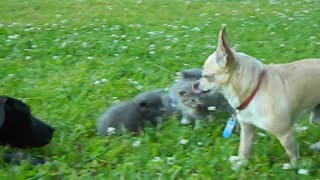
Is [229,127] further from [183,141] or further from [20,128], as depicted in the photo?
[20,128]

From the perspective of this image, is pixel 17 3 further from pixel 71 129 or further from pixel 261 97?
pixel 261 97

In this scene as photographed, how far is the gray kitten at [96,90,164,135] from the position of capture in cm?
464

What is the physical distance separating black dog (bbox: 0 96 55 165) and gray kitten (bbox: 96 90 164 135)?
52 cm

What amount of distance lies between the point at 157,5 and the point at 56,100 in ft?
22.3

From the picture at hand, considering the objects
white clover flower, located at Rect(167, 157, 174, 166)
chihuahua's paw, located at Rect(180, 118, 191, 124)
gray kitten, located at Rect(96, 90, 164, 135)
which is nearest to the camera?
white clover flower, located at Rect(167, 157, 174, 166)

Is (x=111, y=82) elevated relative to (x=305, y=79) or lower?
lower

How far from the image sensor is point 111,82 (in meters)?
5.86

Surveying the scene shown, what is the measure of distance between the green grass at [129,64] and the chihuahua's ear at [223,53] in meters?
0.69

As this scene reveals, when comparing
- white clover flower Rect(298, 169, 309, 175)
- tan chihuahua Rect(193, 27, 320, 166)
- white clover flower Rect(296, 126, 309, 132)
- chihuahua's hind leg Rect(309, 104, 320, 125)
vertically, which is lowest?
white clover flower Rect(296, 126, 309, 132)

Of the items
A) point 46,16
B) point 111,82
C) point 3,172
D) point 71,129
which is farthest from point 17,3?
point 3,172

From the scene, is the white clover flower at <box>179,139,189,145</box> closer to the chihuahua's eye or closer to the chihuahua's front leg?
the chihuahua's front leg

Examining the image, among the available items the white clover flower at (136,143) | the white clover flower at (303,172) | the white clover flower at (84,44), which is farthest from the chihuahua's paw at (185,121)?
the white clover flower at (84,44)

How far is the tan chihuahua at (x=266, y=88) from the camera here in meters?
3.67

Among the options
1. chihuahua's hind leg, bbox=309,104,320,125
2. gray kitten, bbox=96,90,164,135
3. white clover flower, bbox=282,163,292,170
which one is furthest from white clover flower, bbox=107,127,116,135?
chihuahua's hind leg, bbox=309,104,320,125
